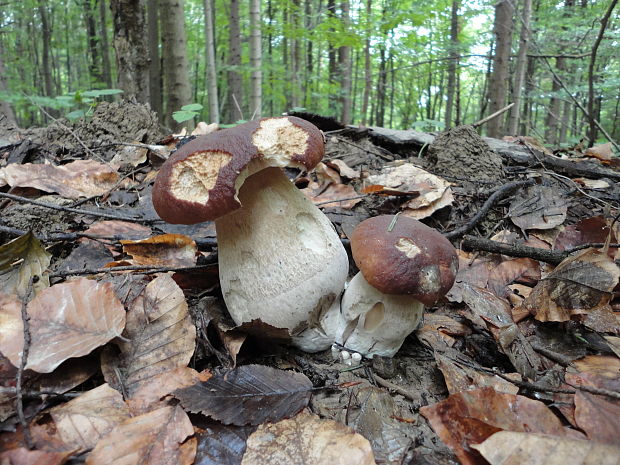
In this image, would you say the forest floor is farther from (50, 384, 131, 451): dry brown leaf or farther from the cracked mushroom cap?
the cracked mushroom cap

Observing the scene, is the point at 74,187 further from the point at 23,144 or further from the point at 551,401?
the point at 551,401

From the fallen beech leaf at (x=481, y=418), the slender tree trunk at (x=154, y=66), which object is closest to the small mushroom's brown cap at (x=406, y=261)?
the fallen beech leaf at (x=481, y=418)

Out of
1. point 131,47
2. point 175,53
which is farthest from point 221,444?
point 175,53

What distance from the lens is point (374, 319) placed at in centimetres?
171

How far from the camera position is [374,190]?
2764mm

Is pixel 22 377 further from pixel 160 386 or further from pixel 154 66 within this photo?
pixel 154 66

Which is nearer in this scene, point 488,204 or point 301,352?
point 301,352

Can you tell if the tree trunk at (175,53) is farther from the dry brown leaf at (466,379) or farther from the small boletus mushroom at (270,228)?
the dry brown leaf at (466,379)

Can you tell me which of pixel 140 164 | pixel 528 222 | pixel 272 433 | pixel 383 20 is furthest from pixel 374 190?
pixel 383 20

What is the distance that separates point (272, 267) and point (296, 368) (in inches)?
17.5

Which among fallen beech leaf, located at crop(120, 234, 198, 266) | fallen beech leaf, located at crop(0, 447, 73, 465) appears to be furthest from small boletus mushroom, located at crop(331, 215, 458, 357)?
fallen beech leaf, located at crop(0, 447, 73, 465)

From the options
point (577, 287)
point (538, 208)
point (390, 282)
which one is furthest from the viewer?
point (538, 208)

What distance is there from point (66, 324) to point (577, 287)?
2.08 m

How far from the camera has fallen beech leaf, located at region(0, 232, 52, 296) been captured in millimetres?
1682
